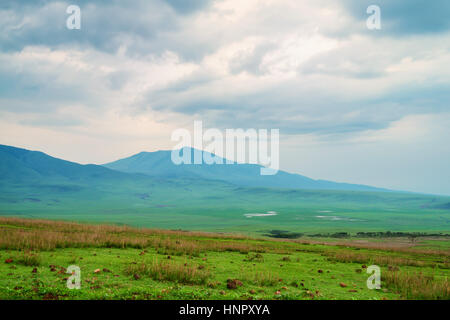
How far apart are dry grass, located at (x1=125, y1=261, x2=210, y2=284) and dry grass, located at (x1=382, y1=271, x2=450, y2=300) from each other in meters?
7.41

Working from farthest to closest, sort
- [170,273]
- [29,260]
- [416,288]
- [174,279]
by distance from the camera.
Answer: [29,260] < [170,273] < [174,279] < [416,288]

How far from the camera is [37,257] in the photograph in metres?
14.6

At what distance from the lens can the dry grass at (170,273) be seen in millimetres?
12797

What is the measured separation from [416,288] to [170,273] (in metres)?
9.31

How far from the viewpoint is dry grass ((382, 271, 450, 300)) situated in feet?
38.2

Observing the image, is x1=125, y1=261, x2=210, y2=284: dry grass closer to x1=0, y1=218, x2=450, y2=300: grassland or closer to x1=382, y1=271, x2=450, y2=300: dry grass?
x1=0, y1=218, x2=450, y2=300: grassland

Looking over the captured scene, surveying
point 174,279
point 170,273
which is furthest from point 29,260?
point 174,279

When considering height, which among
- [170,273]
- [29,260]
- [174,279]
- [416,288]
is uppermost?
[29,260]

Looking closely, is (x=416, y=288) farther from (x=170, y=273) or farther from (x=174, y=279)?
(x=170, y=273)

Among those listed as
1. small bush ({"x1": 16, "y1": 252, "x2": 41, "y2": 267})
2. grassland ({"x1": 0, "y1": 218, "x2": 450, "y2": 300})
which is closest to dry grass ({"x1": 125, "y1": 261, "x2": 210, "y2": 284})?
grassland ({"x1": 0, "y1": 218, "x2": 450, "y2": 300})

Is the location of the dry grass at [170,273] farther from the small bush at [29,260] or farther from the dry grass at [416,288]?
the dry grass at [416,288]

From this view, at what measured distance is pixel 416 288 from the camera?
12.5 metres

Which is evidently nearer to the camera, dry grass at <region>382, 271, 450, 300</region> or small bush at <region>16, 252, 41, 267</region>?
dry grass at <region>382, 271, 450, 300</region>
